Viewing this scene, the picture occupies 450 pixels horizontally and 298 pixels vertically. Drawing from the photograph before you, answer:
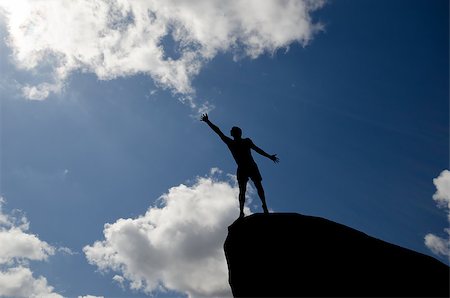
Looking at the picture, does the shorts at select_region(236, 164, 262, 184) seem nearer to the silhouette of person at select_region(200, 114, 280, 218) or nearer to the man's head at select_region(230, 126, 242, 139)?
the silhouette of person at select_region(200, 114, 280, 218)

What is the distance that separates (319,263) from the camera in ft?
30.5

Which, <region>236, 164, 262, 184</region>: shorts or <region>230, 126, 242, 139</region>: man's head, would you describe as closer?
<region>236, 164, 262, 184</region>: shorts

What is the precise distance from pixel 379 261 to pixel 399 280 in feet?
2.28

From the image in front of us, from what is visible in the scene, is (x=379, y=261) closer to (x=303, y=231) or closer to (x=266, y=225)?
(x=303, y=231)

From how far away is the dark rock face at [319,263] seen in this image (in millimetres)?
8750

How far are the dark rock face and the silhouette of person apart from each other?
1.36m

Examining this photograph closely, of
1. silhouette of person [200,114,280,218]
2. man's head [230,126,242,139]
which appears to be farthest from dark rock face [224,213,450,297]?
man's head [230,126,242,139]

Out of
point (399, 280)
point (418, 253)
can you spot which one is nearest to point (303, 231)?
point (399, 280)

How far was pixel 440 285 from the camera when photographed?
891cm

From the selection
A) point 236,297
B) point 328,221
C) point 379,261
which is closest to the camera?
point 379,261

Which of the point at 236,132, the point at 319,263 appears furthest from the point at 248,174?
the point at 319,263

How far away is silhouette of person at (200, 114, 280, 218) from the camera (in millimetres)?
12477

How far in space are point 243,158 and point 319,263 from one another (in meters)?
4.63

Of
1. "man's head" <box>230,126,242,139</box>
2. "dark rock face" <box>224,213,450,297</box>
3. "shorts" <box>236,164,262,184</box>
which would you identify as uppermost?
"man's head" <box>230,126,242,139</box>
